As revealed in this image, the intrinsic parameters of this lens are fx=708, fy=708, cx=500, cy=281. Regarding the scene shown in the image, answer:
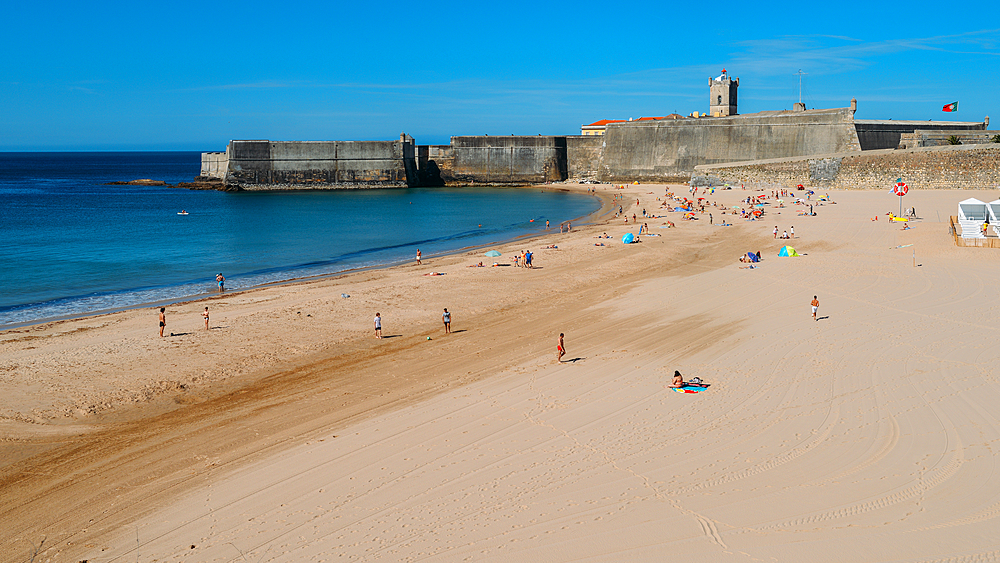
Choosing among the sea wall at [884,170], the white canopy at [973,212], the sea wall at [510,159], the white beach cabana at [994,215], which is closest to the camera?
the white beach cabana at [994,215]

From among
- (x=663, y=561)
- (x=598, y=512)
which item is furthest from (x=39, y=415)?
(x=663, y=561)

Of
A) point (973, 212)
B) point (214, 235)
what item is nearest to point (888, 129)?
point (973, 212)

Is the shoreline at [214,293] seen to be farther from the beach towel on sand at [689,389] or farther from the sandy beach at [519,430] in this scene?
the beach towel on sand at [689,389]

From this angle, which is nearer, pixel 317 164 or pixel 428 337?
pixel 428 337

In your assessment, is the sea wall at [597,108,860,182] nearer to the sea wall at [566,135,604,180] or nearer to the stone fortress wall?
the stone fortress wall

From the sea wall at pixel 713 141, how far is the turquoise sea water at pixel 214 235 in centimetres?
730

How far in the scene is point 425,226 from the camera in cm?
3884

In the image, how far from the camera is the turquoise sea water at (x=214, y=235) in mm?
22047

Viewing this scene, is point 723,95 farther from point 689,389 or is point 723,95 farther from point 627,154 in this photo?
point 689,389

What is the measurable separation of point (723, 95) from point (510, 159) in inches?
1079

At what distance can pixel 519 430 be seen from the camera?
9258 millimetres

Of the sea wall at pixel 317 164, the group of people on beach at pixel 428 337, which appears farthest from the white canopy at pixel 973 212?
the sea wall at pixel 317 164

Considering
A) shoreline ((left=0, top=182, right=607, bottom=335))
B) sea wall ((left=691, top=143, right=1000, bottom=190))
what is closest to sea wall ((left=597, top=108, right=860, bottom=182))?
sea wall ((left=691, top=143, right=1000, bottom=190))

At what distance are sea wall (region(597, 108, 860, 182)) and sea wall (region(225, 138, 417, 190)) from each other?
A: 19.3 meters
